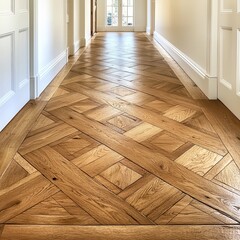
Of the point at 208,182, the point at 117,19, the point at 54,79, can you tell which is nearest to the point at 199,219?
the point at 208,182

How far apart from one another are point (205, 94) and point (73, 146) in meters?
1.25

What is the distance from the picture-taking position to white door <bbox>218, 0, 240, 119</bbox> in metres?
1.83

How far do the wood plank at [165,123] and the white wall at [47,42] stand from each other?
36cm

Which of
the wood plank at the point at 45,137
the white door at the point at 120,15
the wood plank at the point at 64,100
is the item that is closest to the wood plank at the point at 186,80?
the wood plank at the point at 64,100

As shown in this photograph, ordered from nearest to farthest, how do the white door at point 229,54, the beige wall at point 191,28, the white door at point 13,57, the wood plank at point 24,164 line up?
the wood plank at point 24,164
the white door at point 13,57
the white door at point 229,54
the beige wall at point 191,28

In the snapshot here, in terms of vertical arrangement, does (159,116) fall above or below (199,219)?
above

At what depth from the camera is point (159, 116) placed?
1903 millimetres

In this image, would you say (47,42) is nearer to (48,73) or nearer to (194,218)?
(48,73)

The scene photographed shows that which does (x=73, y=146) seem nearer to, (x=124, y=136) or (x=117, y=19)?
(x=124, y=136)

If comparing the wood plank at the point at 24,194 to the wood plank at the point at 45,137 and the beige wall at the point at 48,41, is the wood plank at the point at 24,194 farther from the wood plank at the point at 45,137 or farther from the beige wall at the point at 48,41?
the beige wall at the point at 48,41

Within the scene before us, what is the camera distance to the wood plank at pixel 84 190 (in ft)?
3.11

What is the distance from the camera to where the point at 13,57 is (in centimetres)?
181

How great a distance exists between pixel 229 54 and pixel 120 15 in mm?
Result: 8309

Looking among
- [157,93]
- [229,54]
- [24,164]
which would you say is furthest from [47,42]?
[24,164]
